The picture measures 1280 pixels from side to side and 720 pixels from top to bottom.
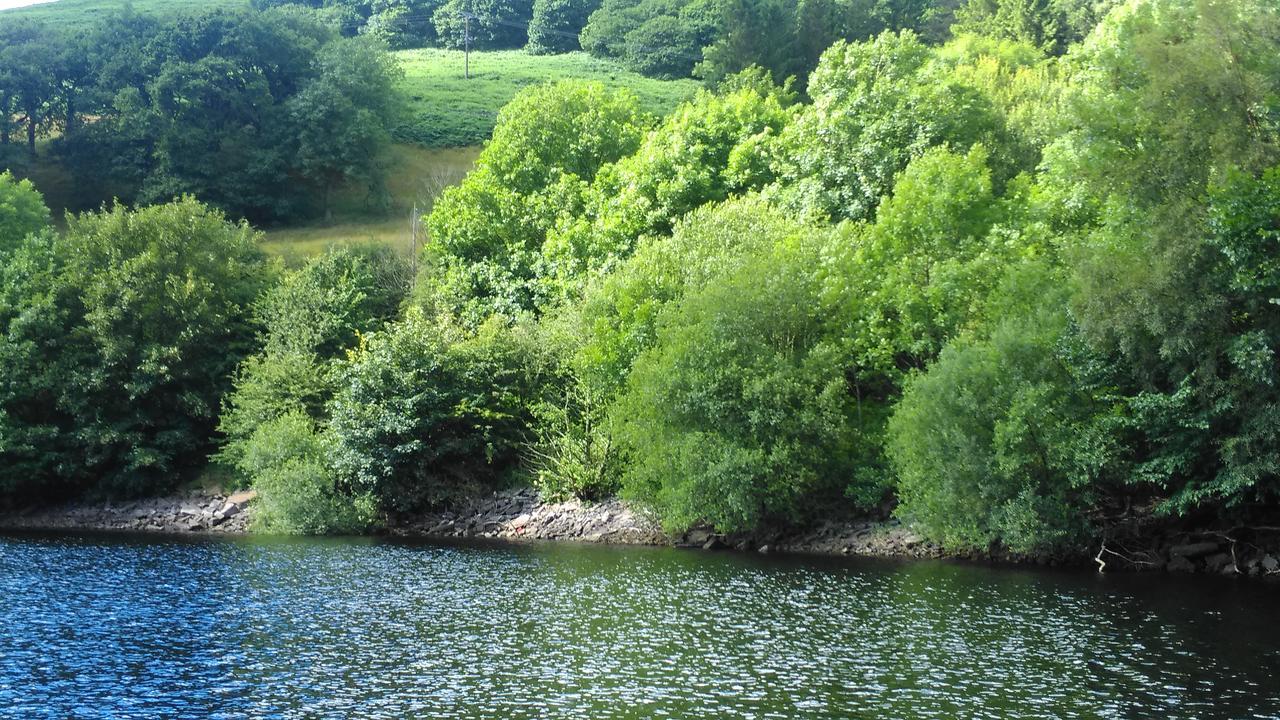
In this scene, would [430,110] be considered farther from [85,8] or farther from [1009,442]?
[1009,442]

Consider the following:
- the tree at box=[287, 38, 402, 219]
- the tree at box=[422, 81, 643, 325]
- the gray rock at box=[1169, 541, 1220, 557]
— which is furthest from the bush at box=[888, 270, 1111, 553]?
the tree at box=[287, 38, 402, 219]

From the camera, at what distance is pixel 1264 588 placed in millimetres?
39312

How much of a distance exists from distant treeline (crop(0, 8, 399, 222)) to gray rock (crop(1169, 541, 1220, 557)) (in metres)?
76.0

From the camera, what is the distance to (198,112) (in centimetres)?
10212

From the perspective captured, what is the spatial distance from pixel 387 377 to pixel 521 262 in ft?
51.1

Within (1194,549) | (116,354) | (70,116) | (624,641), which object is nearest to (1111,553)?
(1194,549)

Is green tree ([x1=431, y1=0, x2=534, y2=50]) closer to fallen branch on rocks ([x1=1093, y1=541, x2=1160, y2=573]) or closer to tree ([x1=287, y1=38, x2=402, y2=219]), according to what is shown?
tree ([x1=287, y1=38, x2=402, y2=219])

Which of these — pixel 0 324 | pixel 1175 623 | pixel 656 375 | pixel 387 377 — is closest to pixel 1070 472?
pixel 1175 623

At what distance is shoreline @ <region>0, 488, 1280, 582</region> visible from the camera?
4359cm

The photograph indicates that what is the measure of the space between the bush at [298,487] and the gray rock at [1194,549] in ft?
116


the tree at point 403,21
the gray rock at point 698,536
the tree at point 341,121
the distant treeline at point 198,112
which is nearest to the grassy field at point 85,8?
the tree at point 403,21

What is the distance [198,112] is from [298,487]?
183ft

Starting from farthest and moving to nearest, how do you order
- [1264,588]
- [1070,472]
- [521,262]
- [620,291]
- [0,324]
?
[521,262]
[0,324]
[620,291]
[1070,472]
[1264,588]

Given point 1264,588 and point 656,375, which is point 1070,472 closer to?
point 1264,588
